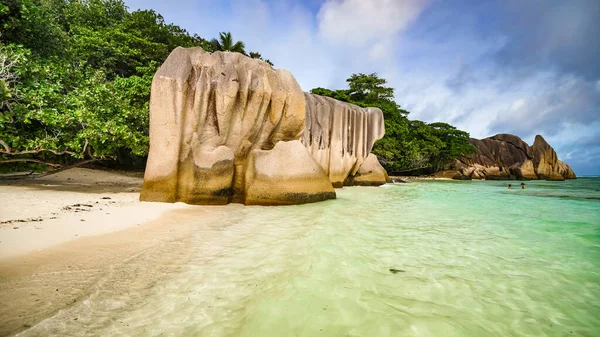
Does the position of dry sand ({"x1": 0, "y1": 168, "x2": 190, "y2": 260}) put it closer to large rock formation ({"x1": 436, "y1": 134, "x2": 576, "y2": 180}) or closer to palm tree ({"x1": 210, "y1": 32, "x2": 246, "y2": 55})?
palm tree ({"x1": 210, "y1": 32, "x2": 246, "y2": 55})

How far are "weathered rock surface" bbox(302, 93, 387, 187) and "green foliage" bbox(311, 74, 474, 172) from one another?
7.87 meters

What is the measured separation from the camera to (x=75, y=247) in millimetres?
3035

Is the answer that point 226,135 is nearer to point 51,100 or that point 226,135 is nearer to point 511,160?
point 51,100

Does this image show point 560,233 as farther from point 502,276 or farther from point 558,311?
point 558,311

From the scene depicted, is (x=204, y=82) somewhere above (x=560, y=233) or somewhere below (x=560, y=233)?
above

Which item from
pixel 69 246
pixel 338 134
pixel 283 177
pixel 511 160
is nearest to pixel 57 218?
pixel 69 246

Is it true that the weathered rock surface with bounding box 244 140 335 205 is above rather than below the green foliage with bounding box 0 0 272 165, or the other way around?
below

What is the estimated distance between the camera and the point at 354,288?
2.42m

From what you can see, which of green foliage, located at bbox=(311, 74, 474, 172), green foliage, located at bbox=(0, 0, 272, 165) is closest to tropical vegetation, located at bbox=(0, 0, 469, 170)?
green foliage, located at bbox=(0, 0, 272, 165)

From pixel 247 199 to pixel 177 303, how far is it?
15.5ft

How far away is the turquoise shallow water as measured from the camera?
6.07 ft

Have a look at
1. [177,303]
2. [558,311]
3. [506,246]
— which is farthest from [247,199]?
[558,311]

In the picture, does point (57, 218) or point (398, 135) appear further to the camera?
point (398, 135)

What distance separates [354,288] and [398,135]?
23725 millimetres
